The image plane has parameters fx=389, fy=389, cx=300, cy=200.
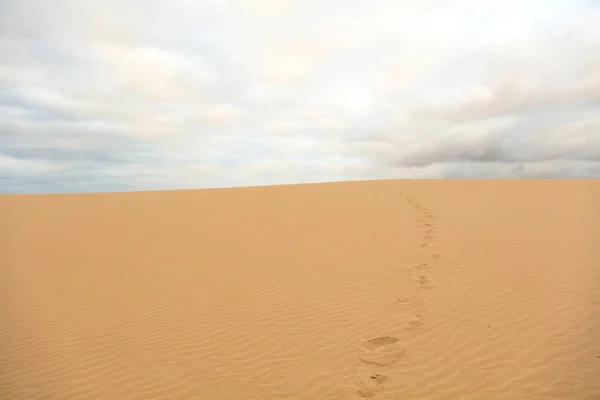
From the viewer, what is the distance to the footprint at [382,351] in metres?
5.60

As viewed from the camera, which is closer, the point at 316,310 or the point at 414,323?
the point at 414,323

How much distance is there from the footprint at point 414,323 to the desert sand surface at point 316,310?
1.4 inches

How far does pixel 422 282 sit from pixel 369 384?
3952mm

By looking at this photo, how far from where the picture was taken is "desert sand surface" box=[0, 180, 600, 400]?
5.25 m

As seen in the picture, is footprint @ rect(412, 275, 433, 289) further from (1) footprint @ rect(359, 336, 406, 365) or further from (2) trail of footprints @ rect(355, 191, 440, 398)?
(1) footprint @ rect(359, 336, 406, 365)

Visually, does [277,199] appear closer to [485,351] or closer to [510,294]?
[510,294]

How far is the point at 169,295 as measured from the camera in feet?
29.9

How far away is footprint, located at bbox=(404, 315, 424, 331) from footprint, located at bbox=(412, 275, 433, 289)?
5.11 ft

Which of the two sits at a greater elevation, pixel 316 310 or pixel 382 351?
pixel 316 310

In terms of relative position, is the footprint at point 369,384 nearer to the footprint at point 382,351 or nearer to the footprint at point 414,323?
the footprint at point 382,351

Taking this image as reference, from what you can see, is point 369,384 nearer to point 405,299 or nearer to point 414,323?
point 414,323

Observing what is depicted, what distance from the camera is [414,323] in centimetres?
660

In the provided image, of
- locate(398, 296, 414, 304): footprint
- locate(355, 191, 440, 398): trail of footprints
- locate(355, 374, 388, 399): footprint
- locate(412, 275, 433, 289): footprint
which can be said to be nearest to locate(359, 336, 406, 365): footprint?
locate(355, 191, 440, 398): trail of footprints

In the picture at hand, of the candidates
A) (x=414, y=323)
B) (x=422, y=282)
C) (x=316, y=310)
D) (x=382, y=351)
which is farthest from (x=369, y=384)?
(x=422, y=282)
